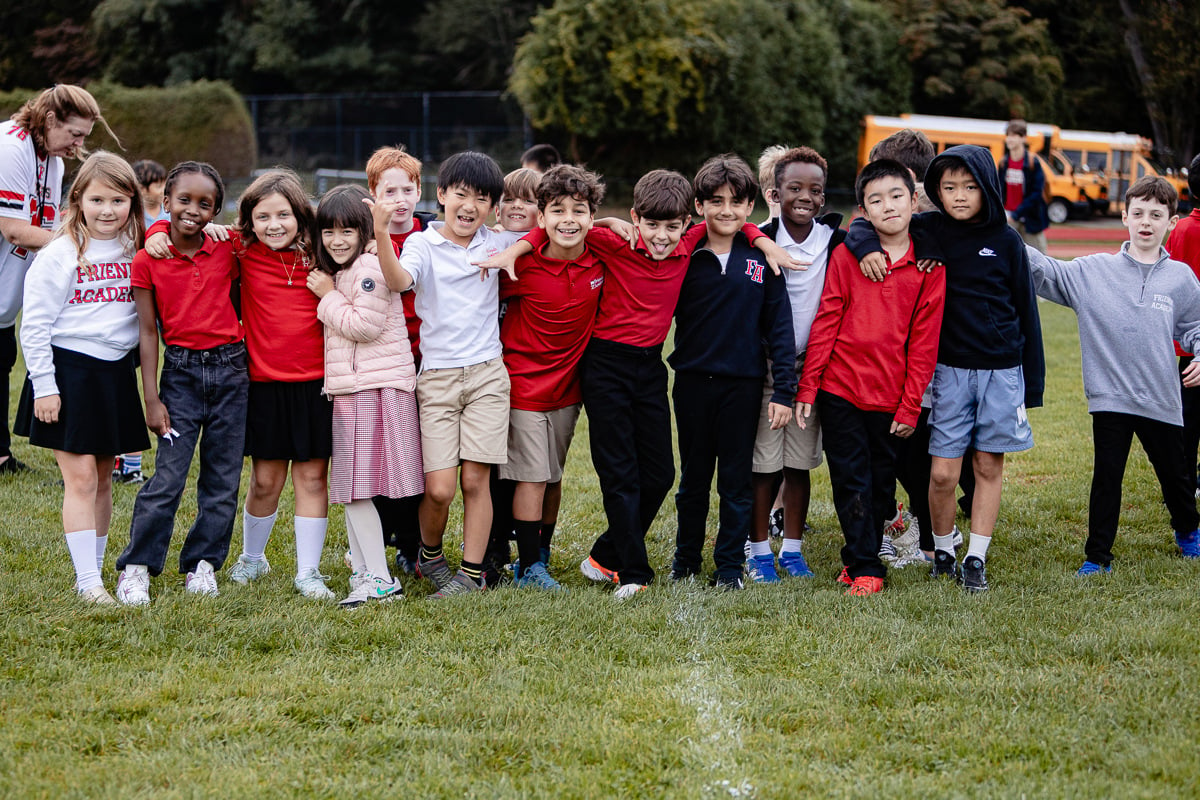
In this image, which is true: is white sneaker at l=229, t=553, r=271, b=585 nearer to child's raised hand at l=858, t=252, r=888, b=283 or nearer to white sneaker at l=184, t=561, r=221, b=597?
white sneaker at l=184, t=561, r=221, b=597

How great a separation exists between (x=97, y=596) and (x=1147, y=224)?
4.71 metres

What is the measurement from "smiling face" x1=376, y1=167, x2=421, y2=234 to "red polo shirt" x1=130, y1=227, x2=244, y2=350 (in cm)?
72

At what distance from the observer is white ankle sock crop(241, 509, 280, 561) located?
498cm

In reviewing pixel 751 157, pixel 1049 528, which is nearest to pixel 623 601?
pixel 1049 528

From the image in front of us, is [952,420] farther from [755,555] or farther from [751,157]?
[751,157]

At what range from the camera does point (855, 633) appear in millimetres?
4215

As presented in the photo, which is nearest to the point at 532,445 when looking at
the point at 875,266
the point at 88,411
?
the point at 875,266

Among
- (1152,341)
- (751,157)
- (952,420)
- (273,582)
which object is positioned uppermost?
(751,157)

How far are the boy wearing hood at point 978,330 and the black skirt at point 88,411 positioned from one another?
10.0ft

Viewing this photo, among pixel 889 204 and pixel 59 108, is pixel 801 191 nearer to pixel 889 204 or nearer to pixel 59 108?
pixel 889 204

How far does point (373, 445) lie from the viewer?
4629 mm

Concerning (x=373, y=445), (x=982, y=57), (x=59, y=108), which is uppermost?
(x=982, y=57)

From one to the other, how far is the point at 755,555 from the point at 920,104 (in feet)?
106

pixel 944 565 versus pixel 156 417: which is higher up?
pixel 156 417
